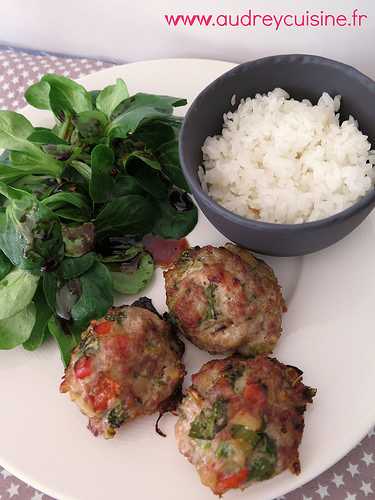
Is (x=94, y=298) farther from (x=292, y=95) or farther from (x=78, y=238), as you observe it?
(x=292, y=95)

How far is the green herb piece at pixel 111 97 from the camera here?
2396mm

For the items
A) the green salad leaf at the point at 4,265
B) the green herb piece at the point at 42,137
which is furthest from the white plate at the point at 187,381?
the green herb piece at the point at 42,137

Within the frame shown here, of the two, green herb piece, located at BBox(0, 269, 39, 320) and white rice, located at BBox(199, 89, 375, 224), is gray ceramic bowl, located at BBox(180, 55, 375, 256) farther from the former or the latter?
green herb piece, located at BBox(0, 269, 39, 320)

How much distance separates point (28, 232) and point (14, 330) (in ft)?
1.14

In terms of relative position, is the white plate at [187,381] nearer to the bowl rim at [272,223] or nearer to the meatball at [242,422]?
the meatball at [242,422]

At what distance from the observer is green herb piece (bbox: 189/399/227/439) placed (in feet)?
5.62

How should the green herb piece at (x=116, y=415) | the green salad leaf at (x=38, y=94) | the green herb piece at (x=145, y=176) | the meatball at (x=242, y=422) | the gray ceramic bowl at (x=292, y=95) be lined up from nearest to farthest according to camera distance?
the meatball at (x=242, y=422)
the green herb piece at (x=116, y=415)
the gray ceramic bowl at (x=292, y=95)
the green herb piece at (x=145, y=176)
the green salad leaf at (x=38, y=94)

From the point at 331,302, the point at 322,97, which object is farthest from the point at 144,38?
the point at 331,302

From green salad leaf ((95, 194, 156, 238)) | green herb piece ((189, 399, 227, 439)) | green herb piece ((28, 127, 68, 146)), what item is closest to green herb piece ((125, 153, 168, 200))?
green salad leaf ((95, 194, 156, 238))

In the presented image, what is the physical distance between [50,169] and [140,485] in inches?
46.0

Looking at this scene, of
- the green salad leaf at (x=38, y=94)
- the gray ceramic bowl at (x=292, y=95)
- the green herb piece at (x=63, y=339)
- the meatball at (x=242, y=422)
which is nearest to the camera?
the meatball at (x=242, y=422)

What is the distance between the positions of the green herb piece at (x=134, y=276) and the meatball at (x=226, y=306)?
20 centimetres

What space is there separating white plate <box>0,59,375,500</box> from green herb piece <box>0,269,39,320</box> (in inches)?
6.6

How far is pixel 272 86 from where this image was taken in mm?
2287
